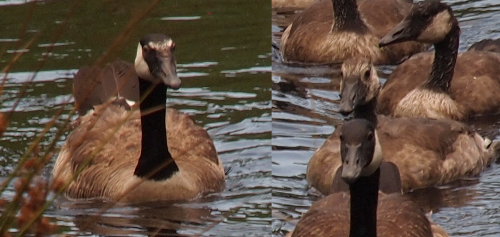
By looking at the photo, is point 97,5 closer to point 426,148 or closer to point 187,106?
point 187,106

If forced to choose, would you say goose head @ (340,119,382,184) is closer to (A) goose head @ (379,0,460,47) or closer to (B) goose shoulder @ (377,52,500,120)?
(B) goose shoulder @ (377,52,500,120)

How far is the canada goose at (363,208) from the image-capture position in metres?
7.09

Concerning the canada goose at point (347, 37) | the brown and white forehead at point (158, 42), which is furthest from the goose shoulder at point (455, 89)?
the brown and white forehead at point (158, 42)

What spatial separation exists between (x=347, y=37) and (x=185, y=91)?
283 centimetres

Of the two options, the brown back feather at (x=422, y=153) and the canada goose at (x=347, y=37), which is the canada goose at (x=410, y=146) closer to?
the brown back feather at (x=422, y=153)

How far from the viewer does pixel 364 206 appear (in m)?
7.17

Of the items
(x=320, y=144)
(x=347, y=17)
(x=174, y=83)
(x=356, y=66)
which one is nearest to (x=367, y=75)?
(x=356, y=66)

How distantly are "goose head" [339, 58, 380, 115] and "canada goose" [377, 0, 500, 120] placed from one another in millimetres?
1300

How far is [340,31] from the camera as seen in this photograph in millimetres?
13883

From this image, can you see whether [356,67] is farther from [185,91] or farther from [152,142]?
[185,91]

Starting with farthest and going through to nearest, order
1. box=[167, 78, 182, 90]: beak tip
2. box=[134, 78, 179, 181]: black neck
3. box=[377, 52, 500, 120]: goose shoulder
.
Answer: box=[377, 52, 500, 120]: goose shoulder → box=[134, 78, 179, 181]: black neck → box=[167, 78, 182, 90]: beak tip

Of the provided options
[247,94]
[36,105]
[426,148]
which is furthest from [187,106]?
[426,148]

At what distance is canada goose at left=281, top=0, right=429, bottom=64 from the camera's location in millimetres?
13742

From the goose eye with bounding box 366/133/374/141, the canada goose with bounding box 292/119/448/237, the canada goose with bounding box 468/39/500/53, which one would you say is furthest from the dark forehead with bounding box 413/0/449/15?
the goose eye with bounding box 366/133/374/141
